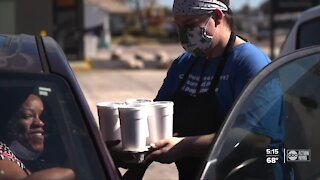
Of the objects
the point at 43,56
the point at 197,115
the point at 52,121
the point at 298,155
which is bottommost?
→ the point at 298,155

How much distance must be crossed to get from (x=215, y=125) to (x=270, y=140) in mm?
366

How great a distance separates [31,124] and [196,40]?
0.90 meters

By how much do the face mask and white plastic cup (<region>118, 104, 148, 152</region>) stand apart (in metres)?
0.45

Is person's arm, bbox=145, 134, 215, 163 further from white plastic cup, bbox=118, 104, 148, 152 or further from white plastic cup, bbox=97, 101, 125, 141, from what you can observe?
white plastic cup, bbox=97, 101, 125, 141

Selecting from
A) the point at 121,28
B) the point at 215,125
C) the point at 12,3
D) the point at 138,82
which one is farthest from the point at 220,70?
the point at 121,28

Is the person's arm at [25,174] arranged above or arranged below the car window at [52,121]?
below

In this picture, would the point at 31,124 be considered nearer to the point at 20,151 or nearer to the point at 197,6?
the point at 20,151

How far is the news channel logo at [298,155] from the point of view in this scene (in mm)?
2764

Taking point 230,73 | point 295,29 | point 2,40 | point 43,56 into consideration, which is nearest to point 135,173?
point 230,73

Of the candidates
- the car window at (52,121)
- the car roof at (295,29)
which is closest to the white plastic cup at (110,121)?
the car window at (52,121)

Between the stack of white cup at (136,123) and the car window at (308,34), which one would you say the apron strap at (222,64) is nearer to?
the stack of white cup at (136,123)

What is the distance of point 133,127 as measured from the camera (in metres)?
2.73

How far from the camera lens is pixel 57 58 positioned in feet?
8.64

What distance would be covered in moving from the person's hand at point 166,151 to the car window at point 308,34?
8.27 ft
